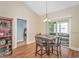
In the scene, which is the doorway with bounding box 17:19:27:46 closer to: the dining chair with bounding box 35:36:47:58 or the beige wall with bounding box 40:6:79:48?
the dining chair with bounding box 35:36:47:58

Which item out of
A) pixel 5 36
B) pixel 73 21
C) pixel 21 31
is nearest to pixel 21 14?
pixel 21 31

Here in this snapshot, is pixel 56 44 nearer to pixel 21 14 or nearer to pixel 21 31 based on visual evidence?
pixel 21 31

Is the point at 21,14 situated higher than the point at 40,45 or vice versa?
the point at 21,14

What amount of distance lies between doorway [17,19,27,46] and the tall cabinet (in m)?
0.21

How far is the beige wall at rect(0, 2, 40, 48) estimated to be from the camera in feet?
8.06

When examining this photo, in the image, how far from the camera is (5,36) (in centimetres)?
264

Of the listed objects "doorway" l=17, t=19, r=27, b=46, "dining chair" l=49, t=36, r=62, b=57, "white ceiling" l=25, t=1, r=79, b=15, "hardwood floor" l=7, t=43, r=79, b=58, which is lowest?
"hardwood floor" l=7, t=43, r=79, b=58

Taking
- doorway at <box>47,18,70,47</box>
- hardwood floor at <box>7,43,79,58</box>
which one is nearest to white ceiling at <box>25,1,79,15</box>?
doorway at <box>47,18,70,47</box>

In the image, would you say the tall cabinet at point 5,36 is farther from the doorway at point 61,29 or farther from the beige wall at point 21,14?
the doorway at point 61,29

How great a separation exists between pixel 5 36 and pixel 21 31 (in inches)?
17.6

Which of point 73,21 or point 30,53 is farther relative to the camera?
point 30,53

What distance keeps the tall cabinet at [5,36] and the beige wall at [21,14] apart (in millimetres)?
118

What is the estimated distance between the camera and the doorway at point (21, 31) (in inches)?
103

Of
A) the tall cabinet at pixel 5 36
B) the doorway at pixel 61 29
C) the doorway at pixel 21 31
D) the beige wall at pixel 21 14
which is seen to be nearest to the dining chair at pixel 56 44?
the doorway at pixel 61 29
